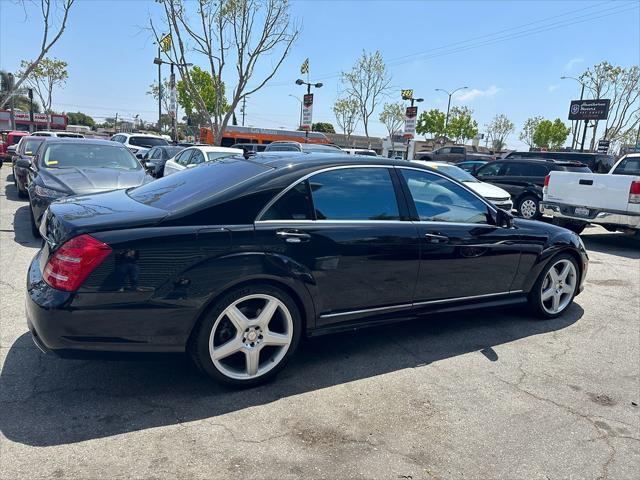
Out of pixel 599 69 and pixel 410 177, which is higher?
pixel 599 69

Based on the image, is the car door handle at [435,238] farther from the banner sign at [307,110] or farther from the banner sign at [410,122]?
the banner sign at [307,110]

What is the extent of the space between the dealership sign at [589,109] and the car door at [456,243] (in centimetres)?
4578

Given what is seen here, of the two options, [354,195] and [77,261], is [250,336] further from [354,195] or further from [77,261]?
[354,195]

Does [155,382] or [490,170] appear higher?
[490,170]

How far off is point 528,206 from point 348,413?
12.1m

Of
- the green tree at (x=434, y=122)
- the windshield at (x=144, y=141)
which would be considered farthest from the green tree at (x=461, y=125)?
the windshield at (x=144, y=141)

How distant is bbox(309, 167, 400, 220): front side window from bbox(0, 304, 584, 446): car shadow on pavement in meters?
1.17

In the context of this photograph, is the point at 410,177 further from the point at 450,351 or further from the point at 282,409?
the point at 282,409

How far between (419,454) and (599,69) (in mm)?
53154

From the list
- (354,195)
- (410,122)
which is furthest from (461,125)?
(354,195)

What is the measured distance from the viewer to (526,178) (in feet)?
44.1

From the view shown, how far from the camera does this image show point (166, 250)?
2.80m

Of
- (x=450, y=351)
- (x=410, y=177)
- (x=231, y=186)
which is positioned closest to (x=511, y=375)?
(x=450, y=351)

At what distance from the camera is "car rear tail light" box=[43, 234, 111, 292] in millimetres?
2672
